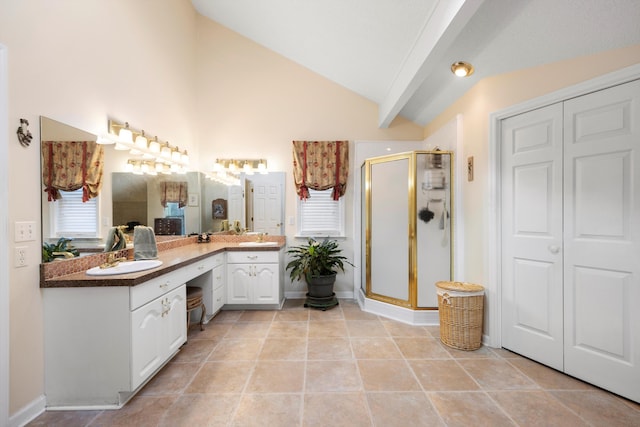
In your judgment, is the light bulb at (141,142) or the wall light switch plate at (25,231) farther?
the light bulb at (141,142)

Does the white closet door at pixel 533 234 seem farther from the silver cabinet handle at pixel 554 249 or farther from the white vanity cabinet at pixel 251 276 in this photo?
the white vanity cabinet at pixel 251 276

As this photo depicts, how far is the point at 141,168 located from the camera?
2.72 m

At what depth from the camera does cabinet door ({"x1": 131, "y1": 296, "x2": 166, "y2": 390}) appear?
1.72 meters

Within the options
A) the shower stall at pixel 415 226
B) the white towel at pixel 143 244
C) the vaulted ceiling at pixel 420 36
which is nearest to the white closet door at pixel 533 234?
the vaulted ceiling at pixel 420 36

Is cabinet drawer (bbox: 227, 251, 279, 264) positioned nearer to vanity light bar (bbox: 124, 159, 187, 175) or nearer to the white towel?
the white towel

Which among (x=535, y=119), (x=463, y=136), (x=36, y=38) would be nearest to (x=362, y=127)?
(x=463, y=136)

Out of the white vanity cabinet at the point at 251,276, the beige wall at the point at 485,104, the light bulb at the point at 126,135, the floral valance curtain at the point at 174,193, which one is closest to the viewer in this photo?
the beige wall at the point at 485,104

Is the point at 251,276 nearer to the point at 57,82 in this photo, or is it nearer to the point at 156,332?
the point at 156,332

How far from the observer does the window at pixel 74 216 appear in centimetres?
181

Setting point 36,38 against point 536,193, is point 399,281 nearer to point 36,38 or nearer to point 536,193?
point 536,193

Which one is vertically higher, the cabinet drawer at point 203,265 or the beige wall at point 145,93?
the beige wall at point 145,93

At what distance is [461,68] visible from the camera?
2.39 metres

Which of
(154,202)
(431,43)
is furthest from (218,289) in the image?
(431,43)

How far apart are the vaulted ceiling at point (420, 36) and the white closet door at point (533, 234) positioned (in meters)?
0.50
